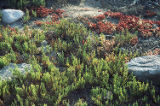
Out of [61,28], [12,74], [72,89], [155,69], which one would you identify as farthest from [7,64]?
[155,69]

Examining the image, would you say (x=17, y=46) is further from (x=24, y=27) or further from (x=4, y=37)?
(x=24, y=27)

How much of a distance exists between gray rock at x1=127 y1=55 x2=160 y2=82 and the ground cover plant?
8.3 inches

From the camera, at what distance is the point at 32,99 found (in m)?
5.63

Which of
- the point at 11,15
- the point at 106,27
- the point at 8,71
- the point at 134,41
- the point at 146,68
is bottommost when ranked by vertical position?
the point at 8,71

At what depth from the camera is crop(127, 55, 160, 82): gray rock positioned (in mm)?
6078

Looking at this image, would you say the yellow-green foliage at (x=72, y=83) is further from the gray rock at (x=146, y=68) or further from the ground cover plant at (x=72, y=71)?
the gray rock at (x=146, y=68)

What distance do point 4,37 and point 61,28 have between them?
2.49m

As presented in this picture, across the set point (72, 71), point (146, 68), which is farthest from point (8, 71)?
point (146, 68)

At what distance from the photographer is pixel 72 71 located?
6.90 metres

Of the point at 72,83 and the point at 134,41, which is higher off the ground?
the point at 134,41

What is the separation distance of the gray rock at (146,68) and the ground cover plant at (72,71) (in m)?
0.21

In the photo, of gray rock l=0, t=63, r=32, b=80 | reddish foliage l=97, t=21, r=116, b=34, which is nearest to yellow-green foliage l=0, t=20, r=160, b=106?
gray rock l=0, t=63, r=32, b=80

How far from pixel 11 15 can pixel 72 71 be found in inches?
230

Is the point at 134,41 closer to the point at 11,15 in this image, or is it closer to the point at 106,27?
the point at 106,27
